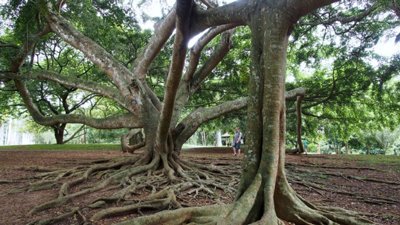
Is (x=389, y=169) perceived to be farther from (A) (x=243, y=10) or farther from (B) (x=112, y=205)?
(B) (x=112, y=205)

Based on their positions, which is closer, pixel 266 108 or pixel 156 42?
pixel 266 108

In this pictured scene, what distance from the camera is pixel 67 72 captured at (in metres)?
16.3

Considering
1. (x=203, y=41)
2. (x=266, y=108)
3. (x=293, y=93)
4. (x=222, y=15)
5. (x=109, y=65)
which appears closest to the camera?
(x=266, y=108)

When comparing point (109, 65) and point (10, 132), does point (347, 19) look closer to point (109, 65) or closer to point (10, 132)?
point (109, 65)

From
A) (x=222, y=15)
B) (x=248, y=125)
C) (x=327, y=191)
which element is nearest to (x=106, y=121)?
(x=222, y=15)

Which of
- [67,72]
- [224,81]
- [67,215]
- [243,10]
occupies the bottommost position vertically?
[67,215]

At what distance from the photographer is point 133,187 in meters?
5.49

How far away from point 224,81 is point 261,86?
395 inches

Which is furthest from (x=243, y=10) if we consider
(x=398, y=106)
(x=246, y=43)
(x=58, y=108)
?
(x=58, y=108)

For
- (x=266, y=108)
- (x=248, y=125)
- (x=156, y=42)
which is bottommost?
(x=248, y=125)

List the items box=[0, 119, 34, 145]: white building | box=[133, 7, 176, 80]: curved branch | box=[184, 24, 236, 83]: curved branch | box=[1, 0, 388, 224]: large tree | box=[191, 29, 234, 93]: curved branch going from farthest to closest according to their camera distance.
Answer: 1. box=[0, 119, 34, 145]: white building
2. box=[191, 29, 234, 93]: curved branch
3. box=[133, 7, 176, 80]: curved branch
4. box=[184, 24, 236, 83]: curved branch
5. box=[1, 0, 388, 224]: large tree

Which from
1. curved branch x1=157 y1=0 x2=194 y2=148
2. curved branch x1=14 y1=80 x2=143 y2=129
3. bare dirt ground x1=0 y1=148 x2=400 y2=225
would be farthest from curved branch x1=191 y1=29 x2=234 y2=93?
bare dirt ground x1=0 y1=148 x2=400 y2=225

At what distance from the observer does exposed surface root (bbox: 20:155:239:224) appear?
4297 millimetres

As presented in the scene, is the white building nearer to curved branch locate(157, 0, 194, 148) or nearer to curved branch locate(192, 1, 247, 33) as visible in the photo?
curved branch locate(157, 0, 194, 148)
